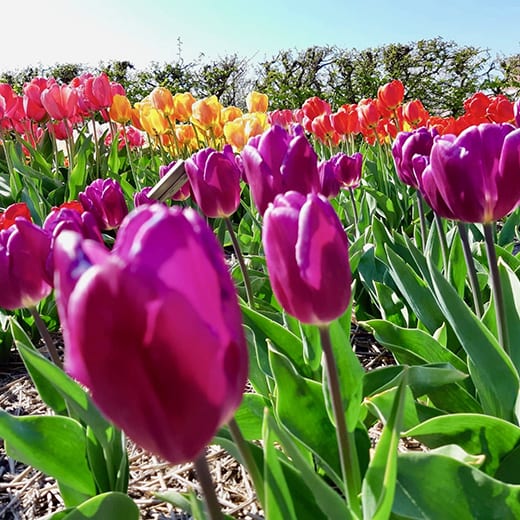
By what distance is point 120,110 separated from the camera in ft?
12.3

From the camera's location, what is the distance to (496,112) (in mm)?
2916

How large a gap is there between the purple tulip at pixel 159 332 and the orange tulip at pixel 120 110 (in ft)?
11.4

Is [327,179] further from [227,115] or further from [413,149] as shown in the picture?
[227,115]

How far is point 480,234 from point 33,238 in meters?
1.75

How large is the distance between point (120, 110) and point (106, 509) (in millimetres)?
3238

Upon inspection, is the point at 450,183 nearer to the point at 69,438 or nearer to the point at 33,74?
the point at 69,438

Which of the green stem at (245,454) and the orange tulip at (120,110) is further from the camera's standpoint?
the orange tulip at (120,110)

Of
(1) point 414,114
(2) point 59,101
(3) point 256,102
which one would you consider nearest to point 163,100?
(2) point 59,101

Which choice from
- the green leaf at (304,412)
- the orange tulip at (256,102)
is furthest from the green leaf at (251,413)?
the orange tulip at (256,102)

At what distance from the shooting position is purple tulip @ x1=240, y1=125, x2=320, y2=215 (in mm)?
1044

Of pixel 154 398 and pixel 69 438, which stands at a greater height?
pixel 154 398

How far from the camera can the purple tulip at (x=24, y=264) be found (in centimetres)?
100

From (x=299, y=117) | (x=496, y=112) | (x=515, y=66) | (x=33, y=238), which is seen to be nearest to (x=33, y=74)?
(x=515, y=66)

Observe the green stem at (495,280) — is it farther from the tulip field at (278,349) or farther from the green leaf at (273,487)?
the green leaf at (273,487)
